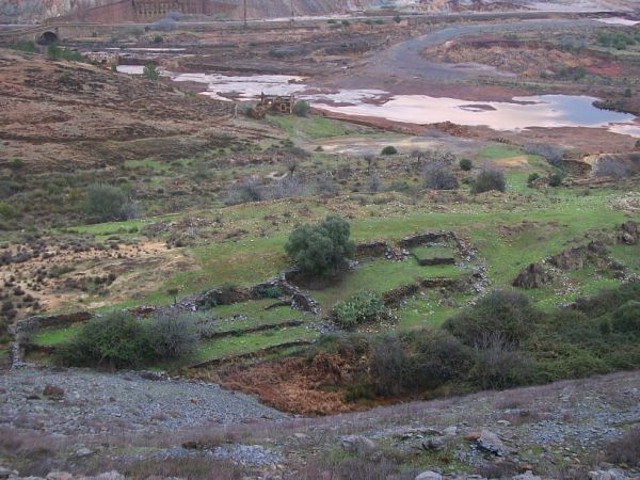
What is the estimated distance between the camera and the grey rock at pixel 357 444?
1171 centimetres

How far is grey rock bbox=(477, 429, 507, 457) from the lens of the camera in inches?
453

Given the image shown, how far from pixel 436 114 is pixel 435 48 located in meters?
33.4

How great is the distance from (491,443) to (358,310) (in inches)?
374

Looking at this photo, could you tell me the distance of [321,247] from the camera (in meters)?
22.3

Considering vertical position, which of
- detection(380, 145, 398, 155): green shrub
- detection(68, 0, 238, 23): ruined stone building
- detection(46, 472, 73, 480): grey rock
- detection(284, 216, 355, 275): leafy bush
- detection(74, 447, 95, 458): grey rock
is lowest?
detection(380, 145, 398, 155): green shrub

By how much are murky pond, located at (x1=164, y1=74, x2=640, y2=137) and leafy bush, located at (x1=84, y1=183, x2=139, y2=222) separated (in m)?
36.7

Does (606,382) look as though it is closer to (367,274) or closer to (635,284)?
(635,284)

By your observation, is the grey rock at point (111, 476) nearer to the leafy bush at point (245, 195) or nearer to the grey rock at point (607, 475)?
the grey rock at point (607, 475)

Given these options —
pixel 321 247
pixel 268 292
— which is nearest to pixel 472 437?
pixel 268 292

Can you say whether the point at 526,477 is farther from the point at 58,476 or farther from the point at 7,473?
the point at 7,473

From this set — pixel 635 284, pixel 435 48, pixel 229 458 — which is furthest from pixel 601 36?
pixel 229 458

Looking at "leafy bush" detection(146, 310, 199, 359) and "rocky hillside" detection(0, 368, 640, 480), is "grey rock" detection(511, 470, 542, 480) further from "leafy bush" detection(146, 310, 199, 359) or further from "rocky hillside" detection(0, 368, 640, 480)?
"leafy bush" detection(146, 310, 199, 359)

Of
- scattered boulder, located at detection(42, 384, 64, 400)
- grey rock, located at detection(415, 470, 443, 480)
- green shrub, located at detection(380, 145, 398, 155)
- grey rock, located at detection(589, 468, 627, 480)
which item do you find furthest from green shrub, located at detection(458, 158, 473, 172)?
grey rock, located at detection(415, 470, 443, 480)

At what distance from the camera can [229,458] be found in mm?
11484
